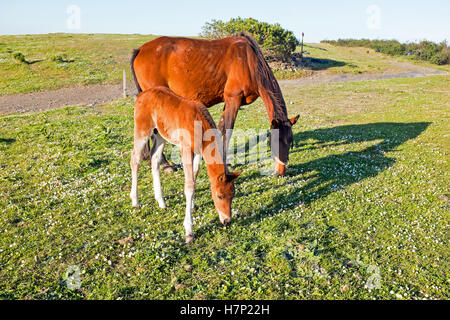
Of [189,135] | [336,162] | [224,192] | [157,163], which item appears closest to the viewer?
[224,192]

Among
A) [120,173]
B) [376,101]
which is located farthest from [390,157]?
[376,101]

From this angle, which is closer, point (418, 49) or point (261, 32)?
point (261, 32)

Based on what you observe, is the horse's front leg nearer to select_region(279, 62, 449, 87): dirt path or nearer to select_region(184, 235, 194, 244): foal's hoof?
select_region(184, 235, 194, 244): foal's hoof

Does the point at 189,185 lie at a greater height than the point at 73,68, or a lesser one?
lesser

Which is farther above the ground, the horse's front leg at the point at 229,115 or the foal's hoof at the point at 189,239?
the horse's front leg at the point at 229,115

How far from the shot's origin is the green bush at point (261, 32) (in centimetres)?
4388

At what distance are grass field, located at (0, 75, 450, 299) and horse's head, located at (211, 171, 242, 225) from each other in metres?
0.54

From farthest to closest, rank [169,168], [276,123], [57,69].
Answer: [57,69] < [169,168] < [276,123]

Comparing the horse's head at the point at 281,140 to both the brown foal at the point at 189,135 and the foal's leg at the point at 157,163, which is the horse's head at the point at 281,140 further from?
the foal's leg at the point at 157,163

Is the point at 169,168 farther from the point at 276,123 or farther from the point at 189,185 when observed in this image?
the point at 276,123

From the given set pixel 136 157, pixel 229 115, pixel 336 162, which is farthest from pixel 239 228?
pixel 336 162

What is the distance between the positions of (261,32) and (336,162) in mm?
37762

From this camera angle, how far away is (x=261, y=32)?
4456 centimetres

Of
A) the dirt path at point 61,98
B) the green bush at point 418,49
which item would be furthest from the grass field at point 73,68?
the green bush at point 418,49
